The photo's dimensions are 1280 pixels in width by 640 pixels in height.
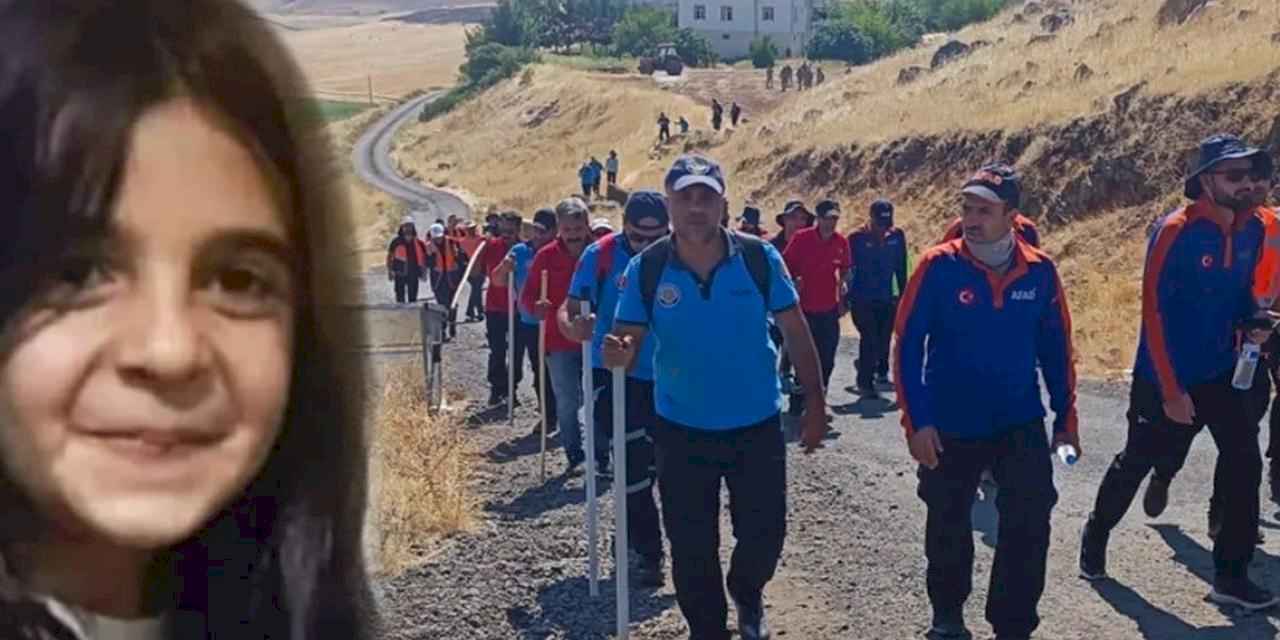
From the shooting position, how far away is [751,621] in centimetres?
693

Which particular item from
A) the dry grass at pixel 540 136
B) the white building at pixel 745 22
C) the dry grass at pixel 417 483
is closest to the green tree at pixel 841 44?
the white building at pixel 745 22

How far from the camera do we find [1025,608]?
258 inches

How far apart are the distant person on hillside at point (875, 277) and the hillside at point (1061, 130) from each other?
266 centimetres

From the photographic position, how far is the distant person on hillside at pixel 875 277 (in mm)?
14305

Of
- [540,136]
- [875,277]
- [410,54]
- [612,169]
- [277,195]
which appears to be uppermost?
[410,54]

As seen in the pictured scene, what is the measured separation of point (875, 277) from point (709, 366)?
27.5 feet

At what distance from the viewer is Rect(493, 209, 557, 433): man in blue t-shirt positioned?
41.7 feet

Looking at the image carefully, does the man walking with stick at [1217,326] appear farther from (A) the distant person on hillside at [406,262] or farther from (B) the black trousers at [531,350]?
(A) the distant person on hillside at [406,262]

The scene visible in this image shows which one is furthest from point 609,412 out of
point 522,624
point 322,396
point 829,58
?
point 829,58

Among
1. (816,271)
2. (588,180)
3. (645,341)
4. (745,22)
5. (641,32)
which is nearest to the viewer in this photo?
(645,341)

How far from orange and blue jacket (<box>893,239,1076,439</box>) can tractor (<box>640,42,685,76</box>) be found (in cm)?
7667

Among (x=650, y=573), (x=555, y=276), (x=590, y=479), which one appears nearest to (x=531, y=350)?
(x=555, y=276)

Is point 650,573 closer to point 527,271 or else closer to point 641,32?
point 527,271

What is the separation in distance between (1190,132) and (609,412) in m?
18.9
